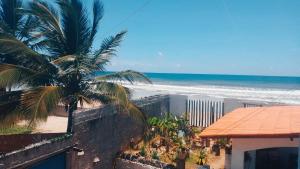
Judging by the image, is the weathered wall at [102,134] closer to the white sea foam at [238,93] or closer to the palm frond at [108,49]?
the palm frond at [108,49]

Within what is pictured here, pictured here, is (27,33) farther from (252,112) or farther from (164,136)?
(252,112)

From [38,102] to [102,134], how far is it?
3550 mm

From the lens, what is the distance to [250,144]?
918cm

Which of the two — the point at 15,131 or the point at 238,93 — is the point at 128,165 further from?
the point at 238,93

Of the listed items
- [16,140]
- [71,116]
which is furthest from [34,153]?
[16,140]

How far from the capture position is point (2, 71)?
9734 millimetres

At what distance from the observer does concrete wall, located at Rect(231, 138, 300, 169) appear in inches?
341

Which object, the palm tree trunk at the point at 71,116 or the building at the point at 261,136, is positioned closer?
the building at the point at 261,136

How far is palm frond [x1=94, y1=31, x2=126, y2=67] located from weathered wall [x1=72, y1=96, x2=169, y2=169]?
67.3 inches

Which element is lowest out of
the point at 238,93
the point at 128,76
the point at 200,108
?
the point at 200,108

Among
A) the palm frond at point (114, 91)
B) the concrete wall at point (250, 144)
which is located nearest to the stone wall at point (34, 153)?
the palm frond at point (114, 91)

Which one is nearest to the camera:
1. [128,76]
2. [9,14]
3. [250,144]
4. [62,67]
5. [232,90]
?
[250,144]

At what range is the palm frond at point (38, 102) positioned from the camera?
9.27m

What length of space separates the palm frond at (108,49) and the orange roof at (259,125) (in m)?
4.47
